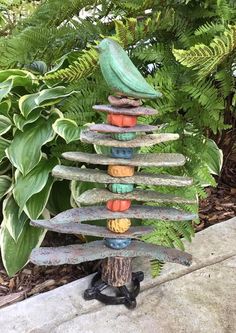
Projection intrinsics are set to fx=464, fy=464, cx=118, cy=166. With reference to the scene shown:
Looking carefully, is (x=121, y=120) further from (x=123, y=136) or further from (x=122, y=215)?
(x=122, y=215)

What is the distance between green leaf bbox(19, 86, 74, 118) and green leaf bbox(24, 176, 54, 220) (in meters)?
0.31

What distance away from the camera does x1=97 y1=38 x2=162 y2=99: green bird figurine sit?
3.87 ft

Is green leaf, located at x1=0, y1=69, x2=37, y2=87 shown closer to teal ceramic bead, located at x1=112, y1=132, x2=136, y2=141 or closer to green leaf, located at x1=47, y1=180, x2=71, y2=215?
green leaf, located at x1=47, y1=180, x2=71, y2=215

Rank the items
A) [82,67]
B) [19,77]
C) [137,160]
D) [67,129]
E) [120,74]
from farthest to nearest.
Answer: [19,77] → [67,129] → [82,67] → [137,160] → [120,74]

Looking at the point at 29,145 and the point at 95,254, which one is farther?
the point at 29,145

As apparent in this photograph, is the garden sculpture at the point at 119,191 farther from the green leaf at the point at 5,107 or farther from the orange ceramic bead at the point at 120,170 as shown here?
the green leaf at the point at 5,107

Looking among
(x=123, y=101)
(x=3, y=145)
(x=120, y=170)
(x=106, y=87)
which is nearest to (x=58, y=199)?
(x=3, y=145)

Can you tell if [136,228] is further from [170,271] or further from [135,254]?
[170,271]

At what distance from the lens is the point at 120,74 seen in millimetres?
1179

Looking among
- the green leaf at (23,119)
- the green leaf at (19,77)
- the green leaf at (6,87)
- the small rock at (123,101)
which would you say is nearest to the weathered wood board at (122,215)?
the small rock at (123,101)

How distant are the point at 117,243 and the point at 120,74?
1.87ft

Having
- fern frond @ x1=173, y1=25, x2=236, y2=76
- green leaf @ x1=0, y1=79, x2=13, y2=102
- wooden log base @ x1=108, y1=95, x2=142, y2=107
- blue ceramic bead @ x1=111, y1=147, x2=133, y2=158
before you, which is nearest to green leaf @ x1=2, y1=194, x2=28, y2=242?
green leaf @ x1=0, y1=79, x2=13, y2=102

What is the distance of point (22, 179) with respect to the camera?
5.95 feet

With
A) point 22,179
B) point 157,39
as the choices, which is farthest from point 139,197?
point 157,39
